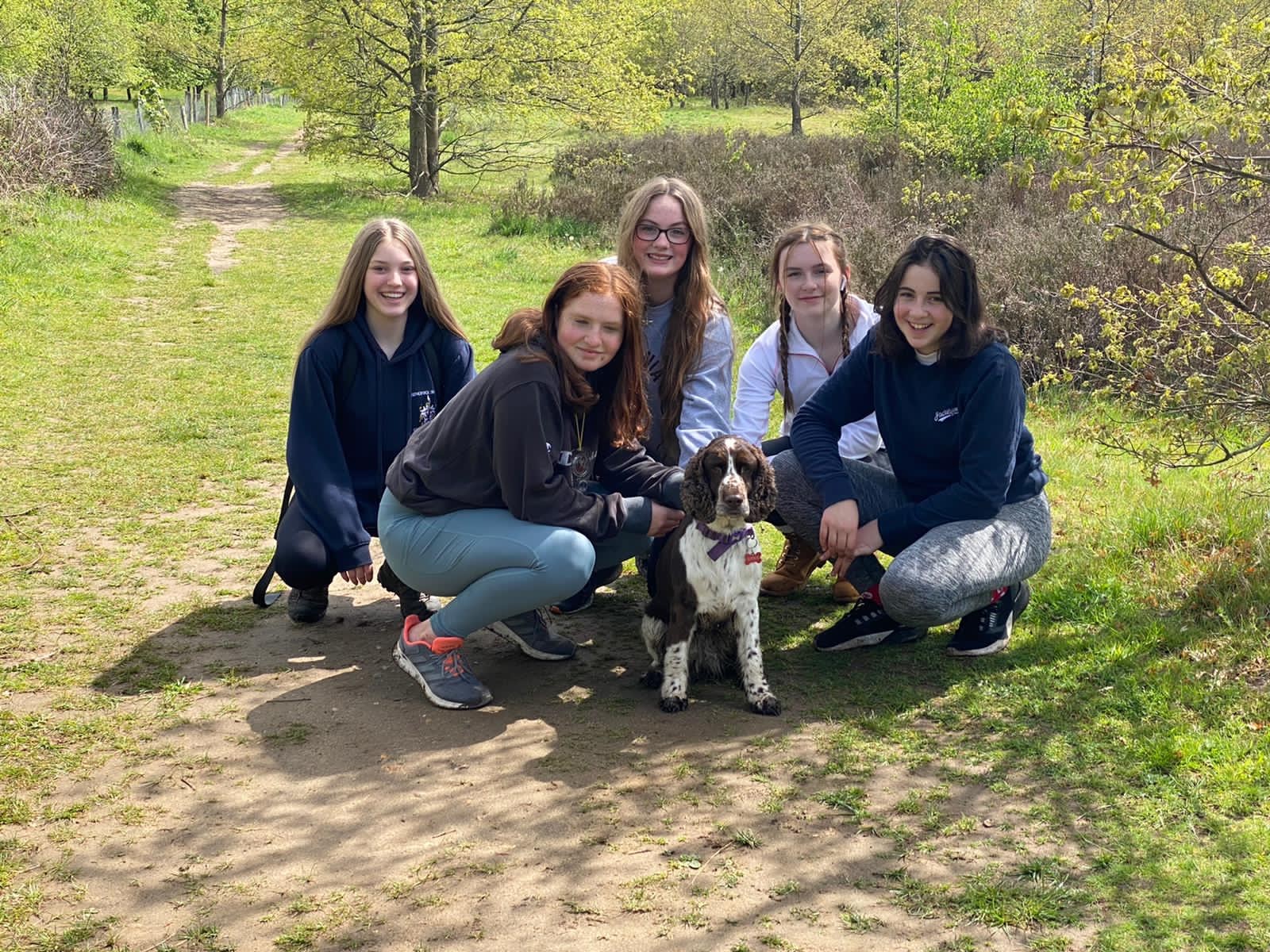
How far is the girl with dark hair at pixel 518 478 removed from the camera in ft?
13.9

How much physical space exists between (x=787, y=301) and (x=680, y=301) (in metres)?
0.61

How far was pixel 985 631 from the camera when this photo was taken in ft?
16.1

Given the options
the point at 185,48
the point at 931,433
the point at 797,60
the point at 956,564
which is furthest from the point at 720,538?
the point at 185,48

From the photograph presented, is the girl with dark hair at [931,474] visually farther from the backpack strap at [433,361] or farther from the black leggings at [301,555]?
the black leggings at [301,555]

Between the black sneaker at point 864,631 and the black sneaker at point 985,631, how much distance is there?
0.22m

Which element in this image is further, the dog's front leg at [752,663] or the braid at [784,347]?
the braid at [784,347]

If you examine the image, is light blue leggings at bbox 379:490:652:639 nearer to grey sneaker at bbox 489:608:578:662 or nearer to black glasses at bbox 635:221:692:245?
grey sneaker at bbox 489:608:578:662

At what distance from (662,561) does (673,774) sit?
0.96m

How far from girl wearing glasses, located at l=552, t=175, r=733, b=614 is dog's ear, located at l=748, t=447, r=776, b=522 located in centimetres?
79

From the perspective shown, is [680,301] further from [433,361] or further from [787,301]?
[433,361]

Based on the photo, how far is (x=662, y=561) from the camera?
4.62m

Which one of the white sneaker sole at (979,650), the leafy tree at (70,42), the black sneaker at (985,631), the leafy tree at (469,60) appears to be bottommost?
the white sneaker sole at (979,650)

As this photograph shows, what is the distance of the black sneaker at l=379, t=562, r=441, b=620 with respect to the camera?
17.1ft

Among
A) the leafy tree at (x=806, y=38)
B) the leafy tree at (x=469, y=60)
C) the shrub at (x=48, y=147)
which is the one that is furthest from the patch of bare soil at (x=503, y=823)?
the leafy tree at (x=806, y=38)
